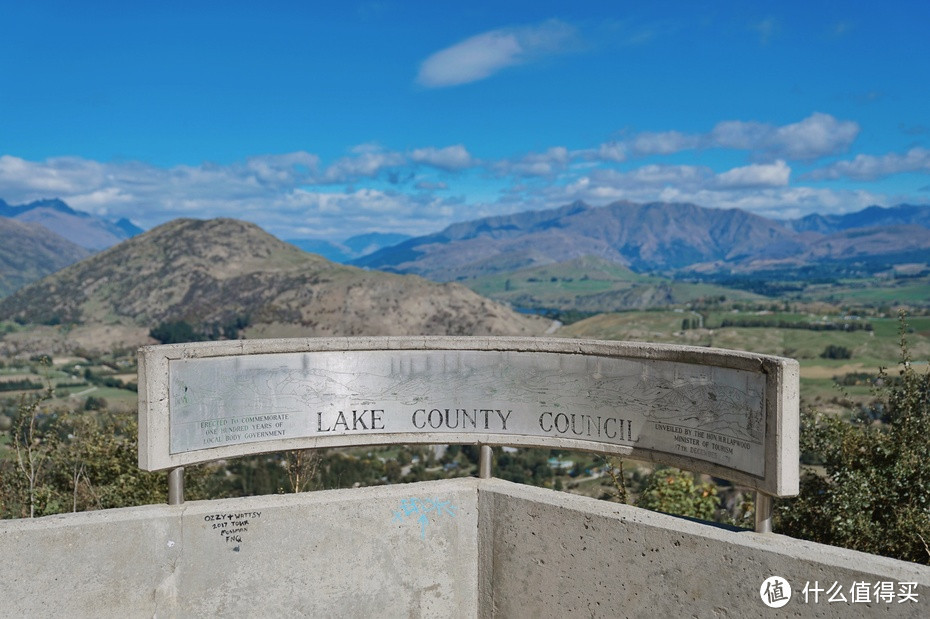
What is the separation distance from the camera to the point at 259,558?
676 cm

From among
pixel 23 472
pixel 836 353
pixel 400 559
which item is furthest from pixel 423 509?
pixel 836 353

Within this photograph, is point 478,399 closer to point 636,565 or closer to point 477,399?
point 477,399

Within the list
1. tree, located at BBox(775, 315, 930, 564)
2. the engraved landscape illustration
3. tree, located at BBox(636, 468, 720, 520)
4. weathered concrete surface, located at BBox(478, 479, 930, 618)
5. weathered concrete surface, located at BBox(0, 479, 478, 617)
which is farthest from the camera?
tree, located at BBox(636, 468, 720, 520)

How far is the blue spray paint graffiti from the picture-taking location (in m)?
7.07

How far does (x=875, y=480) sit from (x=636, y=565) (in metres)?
3.50

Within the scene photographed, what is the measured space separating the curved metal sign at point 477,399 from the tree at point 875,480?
2.29 m

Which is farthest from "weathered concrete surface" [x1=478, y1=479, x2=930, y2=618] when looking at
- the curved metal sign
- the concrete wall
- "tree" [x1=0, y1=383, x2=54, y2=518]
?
"tree" [x1=0, y1=383, x2=54, y2=518]

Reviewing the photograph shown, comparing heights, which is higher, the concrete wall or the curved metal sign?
the curved metal sign

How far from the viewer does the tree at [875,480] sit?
7652 millimetres

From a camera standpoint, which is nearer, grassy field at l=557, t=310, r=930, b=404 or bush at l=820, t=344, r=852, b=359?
grassy field at l=557, t=310, r=930, b=404

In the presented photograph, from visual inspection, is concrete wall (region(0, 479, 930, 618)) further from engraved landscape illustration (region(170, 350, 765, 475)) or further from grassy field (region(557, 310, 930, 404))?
grassy field (region(557, 310, 930, 404))

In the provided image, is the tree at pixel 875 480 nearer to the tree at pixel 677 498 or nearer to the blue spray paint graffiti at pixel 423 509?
the tree at pixel 677 498

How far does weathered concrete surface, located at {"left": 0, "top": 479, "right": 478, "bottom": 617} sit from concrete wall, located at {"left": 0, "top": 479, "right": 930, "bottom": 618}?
0.03ft

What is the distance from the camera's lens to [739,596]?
→ 5820 mm
